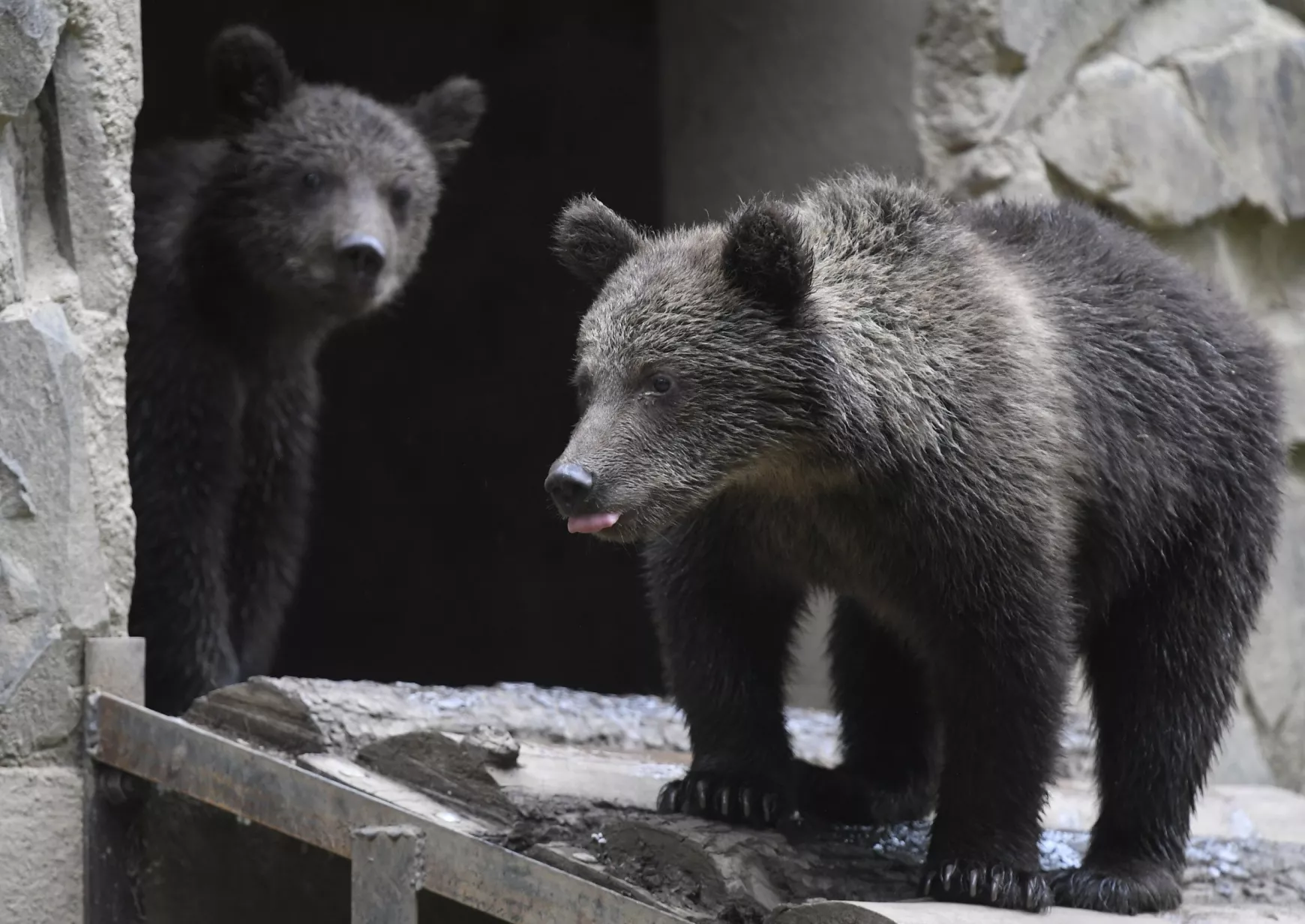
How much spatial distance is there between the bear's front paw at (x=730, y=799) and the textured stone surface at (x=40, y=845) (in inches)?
55.2

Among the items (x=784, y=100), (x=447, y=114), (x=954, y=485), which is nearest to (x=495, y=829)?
(x=954, y=485)

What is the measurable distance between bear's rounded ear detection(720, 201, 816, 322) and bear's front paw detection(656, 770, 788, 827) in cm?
108

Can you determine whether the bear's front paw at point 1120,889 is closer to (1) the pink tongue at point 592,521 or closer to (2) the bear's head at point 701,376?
(2) the bear's head at point 701,376

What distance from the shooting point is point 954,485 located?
3479mm

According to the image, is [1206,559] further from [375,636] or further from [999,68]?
[375,636]

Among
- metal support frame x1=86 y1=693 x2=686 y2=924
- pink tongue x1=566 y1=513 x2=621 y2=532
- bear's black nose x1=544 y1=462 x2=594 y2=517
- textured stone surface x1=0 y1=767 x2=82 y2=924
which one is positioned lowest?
textured stone surface x1=0 y1=767 x2=82 y2=924

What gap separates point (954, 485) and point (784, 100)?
10.6 ft

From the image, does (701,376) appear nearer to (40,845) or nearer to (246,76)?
(40,845)

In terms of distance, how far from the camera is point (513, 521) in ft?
28.9

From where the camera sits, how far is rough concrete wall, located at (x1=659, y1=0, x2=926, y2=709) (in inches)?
239

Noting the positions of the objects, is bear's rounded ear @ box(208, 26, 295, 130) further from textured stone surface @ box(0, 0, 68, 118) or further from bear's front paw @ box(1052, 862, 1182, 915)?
bear's front paw @ box(1052, 862, 1182, 915)

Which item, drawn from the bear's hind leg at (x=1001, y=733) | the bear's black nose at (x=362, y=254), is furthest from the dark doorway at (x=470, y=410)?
the bear's hind leg at (x=1001, y=733)

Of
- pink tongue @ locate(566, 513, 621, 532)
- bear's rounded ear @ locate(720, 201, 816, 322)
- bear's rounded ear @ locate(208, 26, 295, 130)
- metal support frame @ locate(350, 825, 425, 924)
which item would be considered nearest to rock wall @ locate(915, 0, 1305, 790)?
bear's rounded ear @ locate(208, 26, 295, 130)


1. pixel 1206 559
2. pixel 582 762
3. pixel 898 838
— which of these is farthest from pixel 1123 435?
pixel 582 762
